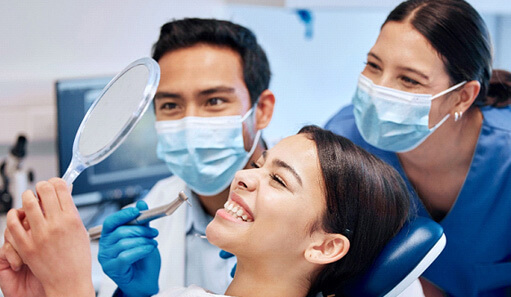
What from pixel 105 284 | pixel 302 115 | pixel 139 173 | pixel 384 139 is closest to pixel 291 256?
pixel 384 139

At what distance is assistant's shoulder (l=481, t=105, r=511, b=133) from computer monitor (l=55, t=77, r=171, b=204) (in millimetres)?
1424

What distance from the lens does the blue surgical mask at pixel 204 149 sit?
169cm

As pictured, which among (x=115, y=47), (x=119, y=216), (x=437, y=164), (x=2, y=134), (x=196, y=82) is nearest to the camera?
(x=119, y=216)

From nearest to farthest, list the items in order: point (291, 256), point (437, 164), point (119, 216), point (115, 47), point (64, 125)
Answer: point (291, 256)
point (119, 216)
point (437, 164)
point (64, 125)
point (115, 47)

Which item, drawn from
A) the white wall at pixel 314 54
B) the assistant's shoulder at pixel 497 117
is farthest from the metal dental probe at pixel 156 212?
the white wall at pixel 314 54

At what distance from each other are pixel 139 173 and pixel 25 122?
0.59 metres

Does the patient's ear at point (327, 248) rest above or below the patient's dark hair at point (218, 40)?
below

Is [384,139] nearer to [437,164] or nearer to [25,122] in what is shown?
[437,164]

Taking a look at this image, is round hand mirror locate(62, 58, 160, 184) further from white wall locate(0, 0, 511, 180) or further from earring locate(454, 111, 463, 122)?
white wall locate(0, 0, 511, 180)

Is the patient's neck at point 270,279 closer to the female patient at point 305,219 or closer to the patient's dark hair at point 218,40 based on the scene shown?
the female patient at point 305,219

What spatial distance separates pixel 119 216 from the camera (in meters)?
1.44

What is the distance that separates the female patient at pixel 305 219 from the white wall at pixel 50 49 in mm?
1531

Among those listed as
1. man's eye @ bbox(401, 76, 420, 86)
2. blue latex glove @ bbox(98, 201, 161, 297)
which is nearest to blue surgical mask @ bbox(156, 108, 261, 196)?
blue latex glove @ bbox(98, 201, 161, 297)

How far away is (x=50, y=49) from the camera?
2643 millimetres
